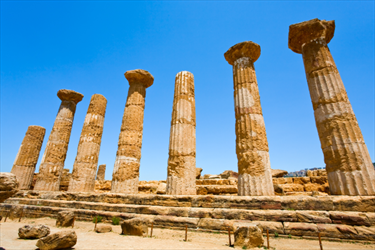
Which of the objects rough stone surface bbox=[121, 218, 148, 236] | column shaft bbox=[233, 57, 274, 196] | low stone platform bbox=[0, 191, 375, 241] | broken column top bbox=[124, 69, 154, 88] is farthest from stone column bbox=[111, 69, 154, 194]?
column shaft bbox=[233, 57, 274, 196]

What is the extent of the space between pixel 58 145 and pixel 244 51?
13162 mm

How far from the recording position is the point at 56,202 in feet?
31.7

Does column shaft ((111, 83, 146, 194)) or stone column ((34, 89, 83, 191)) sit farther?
stone column ((34, 89, 83, 191))

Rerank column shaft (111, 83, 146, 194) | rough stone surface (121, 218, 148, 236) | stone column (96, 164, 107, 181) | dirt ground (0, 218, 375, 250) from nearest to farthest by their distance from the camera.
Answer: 1. dirt ground (0, 218, 375, 250)
2. rough stone surface (121, 218, 148, 236)
3. column shaft (111, 83, 146, 194)
4. stone column (96, 164, 107, 181)

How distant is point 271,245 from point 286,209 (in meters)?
1.53

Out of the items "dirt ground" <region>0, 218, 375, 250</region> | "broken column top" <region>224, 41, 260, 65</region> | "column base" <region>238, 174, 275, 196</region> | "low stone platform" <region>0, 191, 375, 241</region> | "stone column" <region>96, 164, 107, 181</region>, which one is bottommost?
"dirt ground" <region>0, 218, 375, 250</region>

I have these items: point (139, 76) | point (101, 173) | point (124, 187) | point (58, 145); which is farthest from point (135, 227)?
point (101, 173)

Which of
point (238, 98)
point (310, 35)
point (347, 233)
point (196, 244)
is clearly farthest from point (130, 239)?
point (310, 35)

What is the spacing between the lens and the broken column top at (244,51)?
9.05 metres

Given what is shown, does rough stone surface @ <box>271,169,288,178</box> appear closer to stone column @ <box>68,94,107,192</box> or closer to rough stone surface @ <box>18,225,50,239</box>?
stone column @ <box>68,94,107,192</box>

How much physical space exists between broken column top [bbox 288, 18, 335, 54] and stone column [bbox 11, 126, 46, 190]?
18.2 meters

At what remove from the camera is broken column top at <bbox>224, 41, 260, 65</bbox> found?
905cm

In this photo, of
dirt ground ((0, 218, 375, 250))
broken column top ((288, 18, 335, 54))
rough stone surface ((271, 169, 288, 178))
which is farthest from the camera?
rough stone surface ((271, 169, 288, 178))

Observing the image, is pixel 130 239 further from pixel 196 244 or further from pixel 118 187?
pixel 118 187
